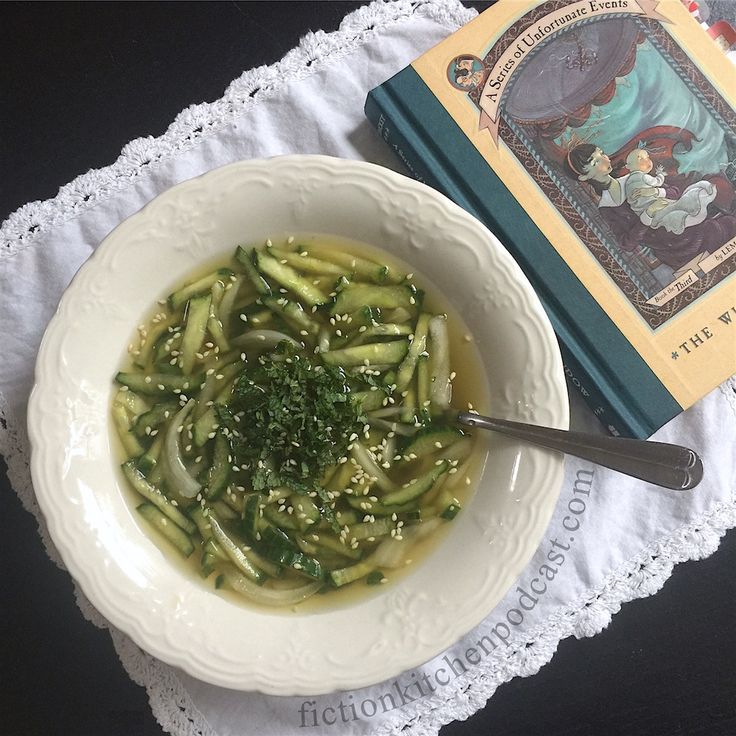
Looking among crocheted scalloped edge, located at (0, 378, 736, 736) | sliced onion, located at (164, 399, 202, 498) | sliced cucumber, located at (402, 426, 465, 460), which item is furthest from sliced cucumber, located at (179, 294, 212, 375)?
sliced cucumber, located at (402, 426, 465, 460)

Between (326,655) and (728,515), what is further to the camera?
(728,515)

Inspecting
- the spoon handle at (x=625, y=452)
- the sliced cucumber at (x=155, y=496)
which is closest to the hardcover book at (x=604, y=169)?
the spoon handle at (x=625, y=452)

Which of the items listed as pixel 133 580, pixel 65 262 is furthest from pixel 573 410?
pixel 65 262

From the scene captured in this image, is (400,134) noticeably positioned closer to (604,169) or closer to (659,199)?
(604,169)

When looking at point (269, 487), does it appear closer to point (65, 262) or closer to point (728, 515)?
point (65, 262)

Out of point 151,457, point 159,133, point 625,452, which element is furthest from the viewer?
point 159,133

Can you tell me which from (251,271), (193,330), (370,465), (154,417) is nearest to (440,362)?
(370,465)
